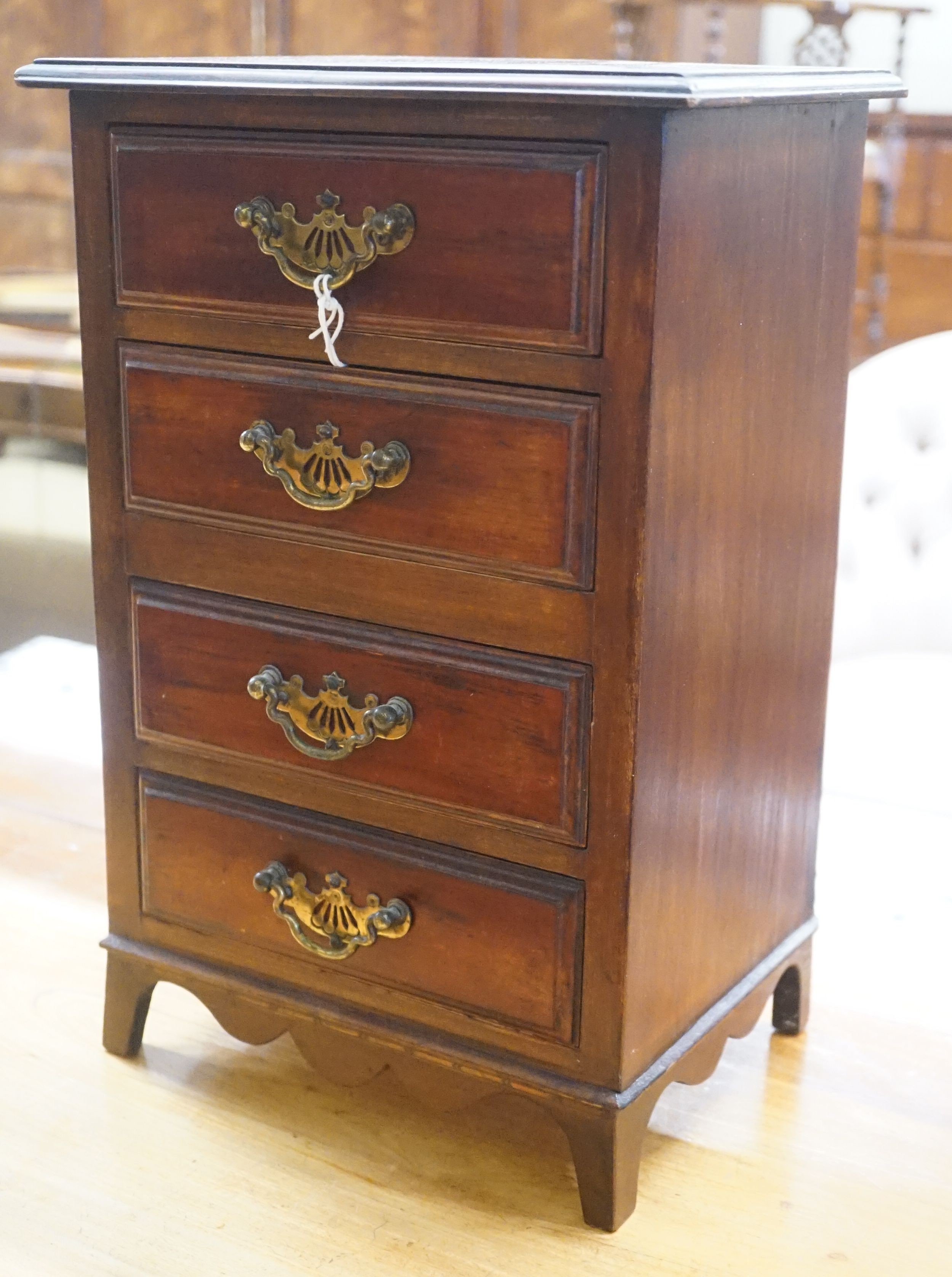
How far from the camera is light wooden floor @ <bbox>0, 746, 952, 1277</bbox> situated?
1075 millimetres

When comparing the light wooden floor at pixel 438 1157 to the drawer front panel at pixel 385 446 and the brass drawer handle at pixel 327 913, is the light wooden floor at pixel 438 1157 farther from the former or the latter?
the drawer front panel at pixel 385 446

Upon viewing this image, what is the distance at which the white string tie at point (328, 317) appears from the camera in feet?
3.38

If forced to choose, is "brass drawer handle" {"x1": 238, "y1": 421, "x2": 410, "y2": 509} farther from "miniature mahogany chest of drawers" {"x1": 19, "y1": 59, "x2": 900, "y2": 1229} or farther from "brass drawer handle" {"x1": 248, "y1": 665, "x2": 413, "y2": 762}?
"brass drawer handle" {"x1": 248, "y1": 665, "x2": 413, "y2": 762}

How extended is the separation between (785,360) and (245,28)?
412 cm

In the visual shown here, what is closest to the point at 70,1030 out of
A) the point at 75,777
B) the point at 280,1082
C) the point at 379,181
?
the point at 280,1082

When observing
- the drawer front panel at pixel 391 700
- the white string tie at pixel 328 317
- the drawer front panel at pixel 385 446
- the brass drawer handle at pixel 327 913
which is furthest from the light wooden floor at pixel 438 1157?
the white string tie at pixel 328 317

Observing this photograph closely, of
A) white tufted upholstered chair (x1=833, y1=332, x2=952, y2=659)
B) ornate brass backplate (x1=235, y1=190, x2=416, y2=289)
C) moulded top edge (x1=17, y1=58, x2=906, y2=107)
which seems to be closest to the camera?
moulded top edge (x1=17, y1=58, x2=906, y2=107)

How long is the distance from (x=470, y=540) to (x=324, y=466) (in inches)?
4.8

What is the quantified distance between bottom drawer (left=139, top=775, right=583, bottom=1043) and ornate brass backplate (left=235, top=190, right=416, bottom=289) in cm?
40

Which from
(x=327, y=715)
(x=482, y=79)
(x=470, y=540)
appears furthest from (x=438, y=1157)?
(x=482, y=79)

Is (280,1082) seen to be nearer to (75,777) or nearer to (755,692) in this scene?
(755,692)

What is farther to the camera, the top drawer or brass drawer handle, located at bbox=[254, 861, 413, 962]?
brass drawer handle, located at bbox=[254, 861, 413, 962]

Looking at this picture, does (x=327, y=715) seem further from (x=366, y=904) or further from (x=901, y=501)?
(x=901, y=501)

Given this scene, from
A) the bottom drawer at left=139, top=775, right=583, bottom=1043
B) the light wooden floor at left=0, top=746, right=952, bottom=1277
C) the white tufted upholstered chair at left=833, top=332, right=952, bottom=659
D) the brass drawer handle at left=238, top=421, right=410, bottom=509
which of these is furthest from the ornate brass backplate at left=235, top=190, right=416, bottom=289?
the white tufted upholstered chair at left=833, top=332, right=952, bottom=659
